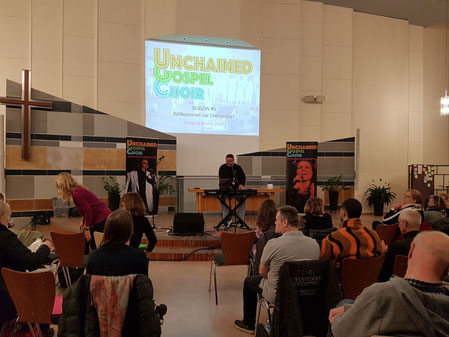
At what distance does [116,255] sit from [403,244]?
7.51ft

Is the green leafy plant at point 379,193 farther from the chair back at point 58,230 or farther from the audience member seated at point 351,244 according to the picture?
the audience member seated at point 351,244

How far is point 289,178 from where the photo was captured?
29.7 ft

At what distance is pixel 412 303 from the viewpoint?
1.44m

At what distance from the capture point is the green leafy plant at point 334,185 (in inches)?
410

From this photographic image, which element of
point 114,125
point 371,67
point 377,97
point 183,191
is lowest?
point 183,191

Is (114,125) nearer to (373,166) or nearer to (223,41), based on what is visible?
(223,41)

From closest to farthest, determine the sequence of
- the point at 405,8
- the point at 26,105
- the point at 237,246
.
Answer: the point at 237,246, the point at 26,105, the point at 405,8

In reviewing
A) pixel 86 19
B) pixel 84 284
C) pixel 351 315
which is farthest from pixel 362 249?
pixel 86 19

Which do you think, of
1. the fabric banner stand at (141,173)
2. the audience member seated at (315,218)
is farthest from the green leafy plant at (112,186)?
the audience member seated at (315,218)

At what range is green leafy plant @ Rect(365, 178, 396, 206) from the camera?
11156 millimetres

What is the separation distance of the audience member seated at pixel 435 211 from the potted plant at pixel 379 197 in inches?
243

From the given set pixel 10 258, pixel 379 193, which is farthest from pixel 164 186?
pixel 10 258

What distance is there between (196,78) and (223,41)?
3.92 feet

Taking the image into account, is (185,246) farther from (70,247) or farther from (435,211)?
(435,211)
